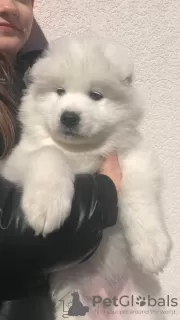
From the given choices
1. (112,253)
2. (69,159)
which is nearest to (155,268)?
(112,253)

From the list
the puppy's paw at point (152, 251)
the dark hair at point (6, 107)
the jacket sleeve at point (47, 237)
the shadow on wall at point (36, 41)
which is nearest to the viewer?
the jacket sleeve at point (47, 237)

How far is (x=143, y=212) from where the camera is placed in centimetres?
109

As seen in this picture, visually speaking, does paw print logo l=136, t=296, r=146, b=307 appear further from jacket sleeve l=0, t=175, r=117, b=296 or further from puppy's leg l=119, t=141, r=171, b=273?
jacket sleeve l=0, t=175, r=117, b=296

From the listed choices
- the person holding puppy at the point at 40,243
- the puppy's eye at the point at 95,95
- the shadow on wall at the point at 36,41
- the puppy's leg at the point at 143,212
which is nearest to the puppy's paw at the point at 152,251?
the puppy's leg at the point at 143,212

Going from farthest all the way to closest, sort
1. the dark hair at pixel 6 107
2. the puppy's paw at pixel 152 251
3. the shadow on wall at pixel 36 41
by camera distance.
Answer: the shadow on wall at pixel 36 41, the dark hair at pixel 6 107, the puppy's paw at pixel 152 251

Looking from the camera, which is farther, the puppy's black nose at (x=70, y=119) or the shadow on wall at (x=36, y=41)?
the shadow on wall at (x=36, y=41)

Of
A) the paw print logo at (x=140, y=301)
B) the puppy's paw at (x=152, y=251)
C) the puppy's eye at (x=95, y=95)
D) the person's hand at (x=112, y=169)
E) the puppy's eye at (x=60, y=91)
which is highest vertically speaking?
the puppy's eye at (x=95, y=95)

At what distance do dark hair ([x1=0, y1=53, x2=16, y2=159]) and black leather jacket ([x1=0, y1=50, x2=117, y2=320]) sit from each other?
24cm

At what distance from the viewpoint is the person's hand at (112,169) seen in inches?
44.7

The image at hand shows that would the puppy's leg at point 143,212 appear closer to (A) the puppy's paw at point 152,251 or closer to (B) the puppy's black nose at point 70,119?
(A) the puppy's paw at point 152,251

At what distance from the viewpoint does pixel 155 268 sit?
1050 millimetres

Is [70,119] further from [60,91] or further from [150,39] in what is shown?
[150,39]

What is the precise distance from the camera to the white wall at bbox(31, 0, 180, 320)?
1.53 meters

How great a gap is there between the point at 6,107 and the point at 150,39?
0.62 meters
